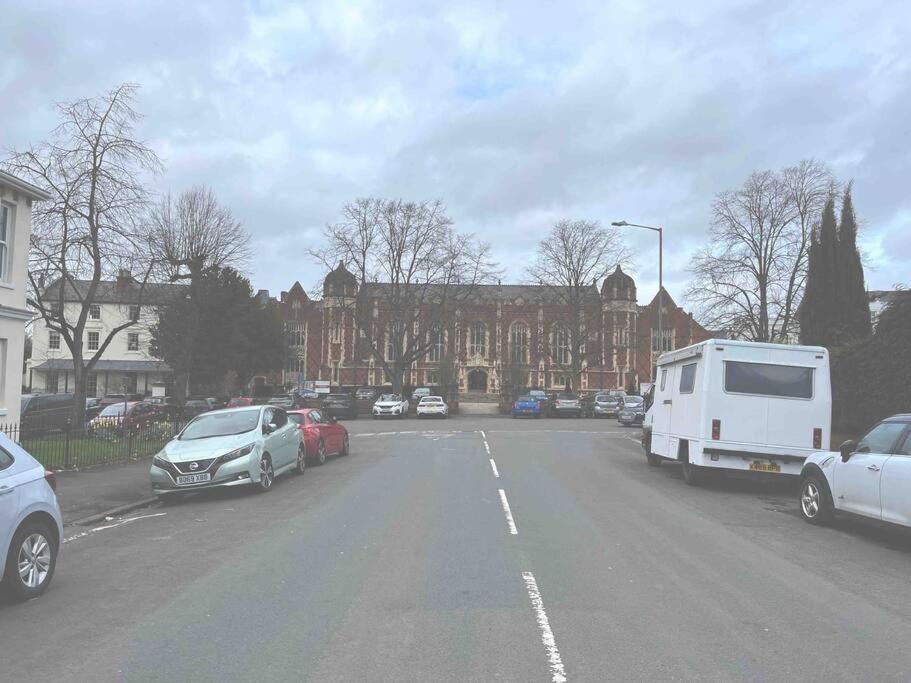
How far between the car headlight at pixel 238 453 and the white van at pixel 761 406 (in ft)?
26.7

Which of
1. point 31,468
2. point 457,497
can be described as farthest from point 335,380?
point 31,468

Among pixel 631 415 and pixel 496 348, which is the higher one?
pixel 496 348

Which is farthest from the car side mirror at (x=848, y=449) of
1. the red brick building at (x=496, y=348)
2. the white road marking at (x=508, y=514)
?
the red brick building at (x=496, y=348)

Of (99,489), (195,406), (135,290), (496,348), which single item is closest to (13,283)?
(99,489)

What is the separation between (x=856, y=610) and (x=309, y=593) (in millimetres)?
4532

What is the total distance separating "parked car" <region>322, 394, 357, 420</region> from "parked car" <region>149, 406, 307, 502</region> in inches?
1228

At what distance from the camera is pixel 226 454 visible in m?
12.6

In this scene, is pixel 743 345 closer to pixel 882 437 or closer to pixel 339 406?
pixel 882 437

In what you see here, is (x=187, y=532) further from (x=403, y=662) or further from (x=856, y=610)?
Result: (x=856, y=610)

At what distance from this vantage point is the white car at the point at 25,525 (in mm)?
6113

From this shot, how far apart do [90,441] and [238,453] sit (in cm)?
853

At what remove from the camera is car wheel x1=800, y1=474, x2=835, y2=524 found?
10383mm

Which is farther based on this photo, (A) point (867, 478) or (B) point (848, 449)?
(B) point (848, 449)

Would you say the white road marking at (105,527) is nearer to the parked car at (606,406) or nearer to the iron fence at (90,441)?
the iron fence at (90,441)
